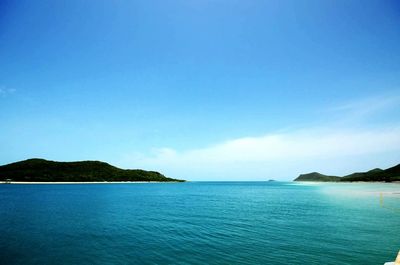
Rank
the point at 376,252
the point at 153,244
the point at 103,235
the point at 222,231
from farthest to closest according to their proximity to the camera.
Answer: the point at 222,231 → the point at 103,235 → the point at 153,244 → the point at 376,252

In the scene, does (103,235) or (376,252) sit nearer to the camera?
(376,252)

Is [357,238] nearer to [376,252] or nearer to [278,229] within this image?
[376,252]

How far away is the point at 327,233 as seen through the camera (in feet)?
106

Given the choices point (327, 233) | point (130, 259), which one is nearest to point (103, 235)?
point (130, 259)

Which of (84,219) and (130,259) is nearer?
(130,259)

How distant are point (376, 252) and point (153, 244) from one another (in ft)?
79.4

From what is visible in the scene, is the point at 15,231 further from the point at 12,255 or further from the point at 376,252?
the point at 376,252

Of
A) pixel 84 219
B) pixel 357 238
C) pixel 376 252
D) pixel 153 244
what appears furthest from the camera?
pixel 84 219

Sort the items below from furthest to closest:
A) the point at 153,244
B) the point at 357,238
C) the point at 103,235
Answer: the point at 103,235 → the point at 357,238 → the point at 153,244

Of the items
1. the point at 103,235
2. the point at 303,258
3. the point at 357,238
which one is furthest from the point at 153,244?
the point at 357,238

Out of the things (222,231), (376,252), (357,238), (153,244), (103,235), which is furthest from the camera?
(222,231)

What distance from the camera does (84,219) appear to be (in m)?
44.2

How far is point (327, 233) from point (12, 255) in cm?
3793

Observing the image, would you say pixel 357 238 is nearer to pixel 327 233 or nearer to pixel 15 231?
pixel 327 233
